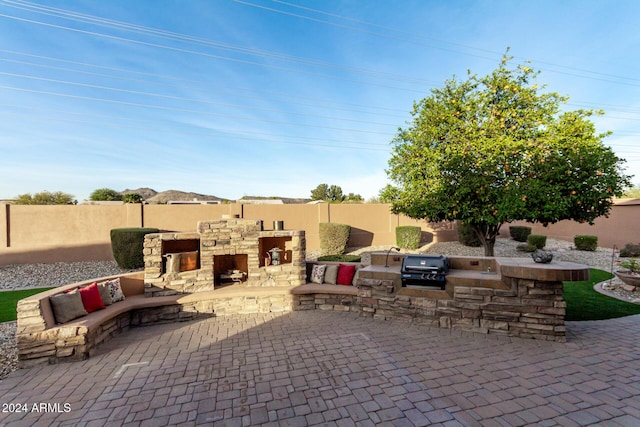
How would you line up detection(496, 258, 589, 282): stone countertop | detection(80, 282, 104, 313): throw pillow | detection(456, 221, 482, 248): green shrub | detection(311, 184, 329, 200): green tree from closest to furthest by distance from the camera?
A: detection(496, 258, 589, 282): stone countertop, detection(80, 282, 104, 313): throw pillow, detection(456, 221, 482, 248): green shrub, detection(311, 184, 329, 200): green tree

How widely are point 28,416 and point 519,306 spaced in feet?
20.5

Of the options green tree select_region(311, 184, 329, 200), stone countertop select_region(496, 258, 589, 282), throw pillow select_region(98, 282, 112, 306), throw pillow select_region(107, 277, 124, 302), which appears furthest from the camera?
green tree select_region(311, 184, 329, 200)

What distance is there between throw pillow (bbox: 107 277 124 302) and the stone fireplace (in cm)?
47

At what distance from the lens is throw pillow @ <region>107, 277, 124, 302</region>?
16.2ft

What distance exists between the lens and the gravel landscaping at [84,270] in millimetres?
4340

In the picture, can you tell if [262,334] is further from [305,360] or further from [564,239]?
[564,239]

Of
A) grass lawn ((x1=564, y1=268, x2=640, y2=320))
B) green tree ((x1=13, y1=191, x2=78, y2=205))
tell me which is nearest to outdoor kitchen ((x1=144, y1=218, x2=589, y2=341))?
grass lawn ((x1=564, y1=268, x2=640, y2=320))

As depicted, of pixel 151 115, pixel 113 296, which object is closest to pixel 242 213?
pixel 151 115

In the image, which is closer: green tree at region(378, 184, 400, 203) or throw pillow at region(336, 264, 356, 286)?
throw pillow at region(336, 264, 356, 286)

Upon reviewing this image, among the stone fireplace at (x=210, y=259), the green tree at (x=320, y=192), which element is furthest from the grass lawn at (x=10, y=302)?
the green tree at (x=320, y=192)

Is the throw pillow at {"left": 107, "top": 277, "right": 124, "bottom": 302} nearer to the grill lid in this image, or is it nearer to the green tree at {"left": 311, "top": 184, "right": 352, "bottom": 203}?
the grill lid

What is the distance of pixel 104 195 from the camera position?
22188 millimetres

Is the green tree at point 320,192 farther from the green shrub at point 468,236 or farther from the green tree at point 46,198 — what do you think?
the green tree at point 46,198

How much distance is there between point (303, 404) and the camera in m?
2.66
